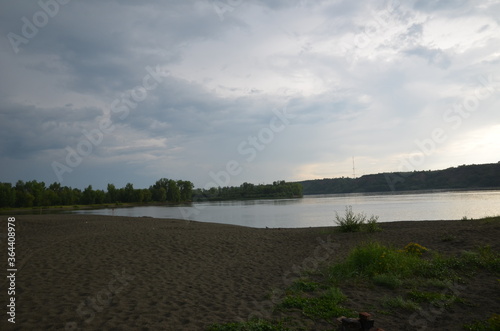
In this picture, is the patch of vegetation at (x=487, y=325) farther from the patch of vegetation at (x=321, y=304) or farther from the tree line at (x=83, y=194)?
the tree line at (x=83, y=194)

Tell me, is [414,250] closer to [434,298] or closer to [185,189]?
[434,298]

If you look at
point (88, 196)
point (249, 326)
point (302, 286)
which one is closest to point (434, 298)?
point (302, 286)

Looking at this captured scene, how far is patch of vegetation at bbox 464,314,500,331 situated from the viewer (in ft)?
16.0

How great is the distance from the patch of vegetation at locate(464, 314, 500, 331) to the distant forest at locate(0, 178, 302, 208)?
101 m

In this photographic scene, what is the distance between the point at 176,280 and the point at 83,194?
125 m

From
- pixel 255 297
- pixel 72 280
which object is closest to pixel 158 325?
pixel 255 297

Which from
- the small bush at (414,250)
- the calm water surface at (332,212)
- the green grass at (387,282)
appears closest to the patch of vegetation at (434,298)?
the green grass at (387,282)

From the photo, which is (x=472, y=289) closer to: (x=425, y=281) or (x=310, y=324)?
(x=425, y=281)

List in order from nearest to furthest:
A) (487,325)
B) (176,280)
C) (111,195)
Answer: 1. (487,325)
2. (176,280)
3. (111,195)

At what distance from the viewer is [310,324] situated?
546 cm

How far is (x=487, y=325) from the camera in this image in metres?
5.18

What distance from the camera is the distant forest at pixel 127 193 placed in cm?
8956

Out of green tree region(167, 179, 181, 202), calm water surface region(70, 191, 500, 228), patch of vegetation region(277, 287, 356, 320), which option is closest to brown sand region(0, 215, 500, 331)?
patch of vegetation region(277, 287, 356, 320)

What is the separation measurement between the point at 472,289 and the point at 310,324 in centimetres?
430
